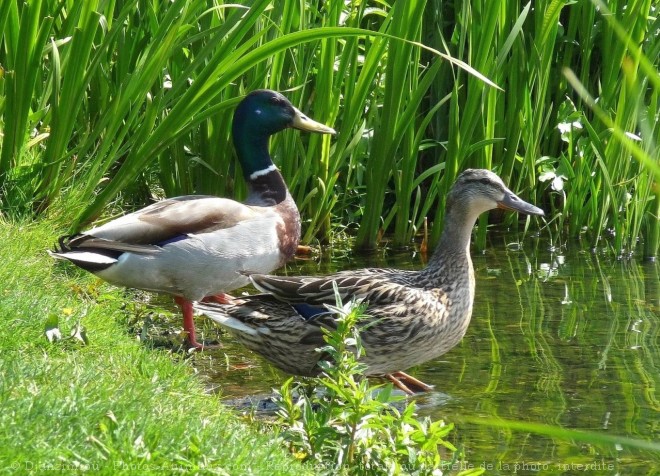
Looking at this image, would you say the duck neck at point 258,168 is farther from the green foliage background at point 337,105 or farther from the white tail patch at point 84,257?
the white tail patch at point 84,257

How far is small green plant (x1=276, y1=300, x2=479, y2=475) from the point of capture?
9.94 feet

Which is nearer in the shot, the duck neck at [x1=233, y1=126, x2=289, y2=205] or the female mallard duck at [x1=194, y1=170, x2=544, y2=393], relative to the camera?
the female mallard duck at [x1=194, y1=170, x2=544, y2=393]

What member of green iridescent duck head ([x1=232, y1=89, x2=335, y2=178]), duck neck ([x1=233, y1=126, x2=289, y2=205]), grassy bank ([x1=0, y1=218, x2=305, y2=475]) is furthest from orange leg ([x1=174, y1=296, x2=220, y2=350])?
green iridescent duck head ([x1=232, y1=89, x2=335, y2=178])

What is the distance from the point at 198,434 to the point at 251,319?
1.79 meters

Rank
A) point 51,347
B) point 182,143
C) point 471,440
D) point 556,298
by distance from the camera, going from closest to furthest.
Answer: point 51,347
point 471,440
point 556,298
point 182,143

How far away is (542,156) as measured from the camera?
23.3ft

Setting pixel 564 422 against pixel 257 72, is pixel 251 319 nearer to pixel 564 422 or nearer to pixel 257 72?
pixel 564 422

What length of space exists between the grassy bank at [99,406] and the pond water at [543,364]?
2.01 ft

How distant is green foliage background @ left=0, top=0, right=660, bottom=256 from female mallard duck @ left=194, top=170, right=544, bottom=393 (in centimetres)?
101

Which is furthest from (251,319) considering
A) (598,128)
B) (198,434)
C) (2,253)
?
(598,128)

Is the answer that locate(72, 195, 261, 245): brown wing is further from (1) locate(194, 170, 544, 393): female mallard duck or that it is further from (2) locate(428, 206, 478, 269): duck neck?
(2) locate(428, 206, 478, 269): duck neck

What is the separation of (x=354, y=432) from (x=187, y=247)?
2.08 meters

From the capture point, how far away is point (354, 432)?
10.0 feet

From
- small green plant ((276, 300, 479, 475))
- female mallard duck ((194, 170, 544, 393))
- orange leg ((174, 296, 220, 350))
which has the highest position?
small green plant ((276, 300, 479, 475))
